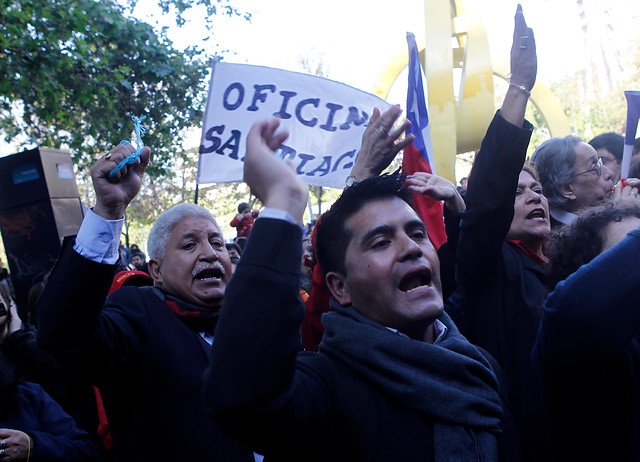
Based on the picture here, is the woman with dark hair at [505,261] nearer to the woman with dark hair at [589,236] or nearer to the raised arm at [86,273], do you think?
the woman with dark hair at [589,236]

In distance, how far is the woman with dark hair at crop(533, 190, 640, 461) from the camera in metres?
1.18

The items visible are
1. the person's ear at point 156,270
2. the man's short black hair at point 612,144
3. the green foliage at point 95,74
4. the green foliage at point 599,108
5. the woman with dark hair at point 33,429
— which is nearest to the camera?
the woman with dark hair at point 33,429

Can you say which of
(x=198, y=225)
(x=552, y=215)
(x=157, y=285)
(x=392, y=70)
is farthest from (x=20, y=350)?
(x=392, y=70)

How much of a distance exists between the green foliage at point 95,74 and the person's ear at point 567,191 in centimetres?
538

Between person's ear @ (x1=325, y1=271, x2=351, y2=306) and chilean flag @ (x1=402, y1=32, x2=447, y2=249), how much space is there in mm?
1040

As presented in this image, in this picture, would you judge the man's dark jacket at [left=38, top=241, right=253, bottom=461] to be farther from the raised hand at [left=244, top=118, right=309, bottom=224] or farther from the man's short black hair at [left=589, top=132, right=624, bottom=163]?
the man's short black hair at [left=589, top=132, right=624, bottom=163]

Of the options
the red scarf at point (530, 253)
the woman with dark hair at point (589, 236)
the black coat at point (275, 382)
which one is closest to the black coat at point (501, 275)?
the red scarf at point (530, 253)

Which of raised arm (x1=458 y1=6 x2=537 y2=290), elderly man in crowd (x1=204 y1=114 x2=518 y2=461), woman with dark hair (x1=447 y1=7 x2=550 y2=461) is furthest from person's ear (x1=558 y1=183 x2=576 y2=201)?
elderly man in crowd (x1=204 y1=114 x2=518 y2=461)

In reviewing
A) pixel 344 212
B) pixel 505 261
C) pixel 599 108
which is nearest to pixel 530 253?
pixel 505 261

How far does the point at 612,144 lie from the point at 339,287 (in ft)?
8.93

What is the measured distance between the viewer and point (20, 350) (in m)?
3.11

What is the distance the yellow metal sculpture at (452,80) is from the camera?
13.3 ft

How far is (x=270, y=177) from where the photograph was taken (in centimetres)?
113

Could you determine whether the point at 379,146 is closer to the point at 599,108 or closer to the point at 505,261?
the point at 505,261
